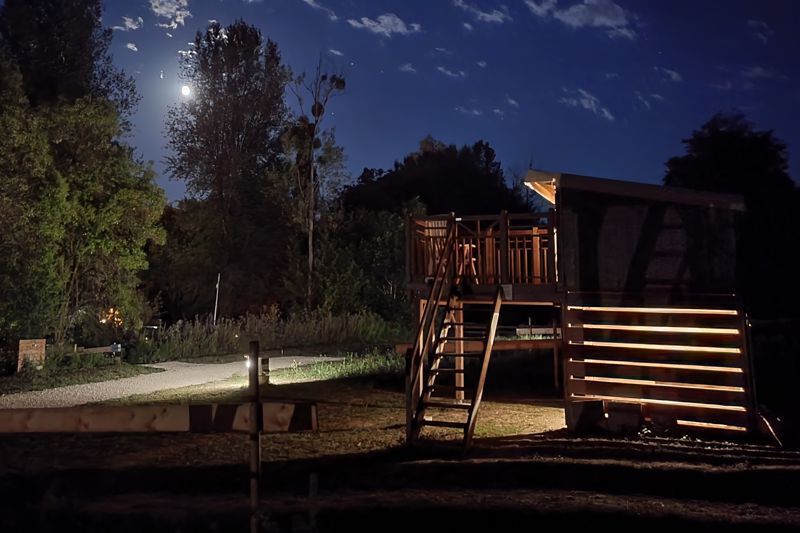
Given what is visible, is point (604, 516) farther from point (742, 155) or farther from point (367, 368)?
point (742, 155)

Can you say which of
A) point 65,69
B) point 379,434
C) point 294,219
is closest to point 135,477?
point 379,434

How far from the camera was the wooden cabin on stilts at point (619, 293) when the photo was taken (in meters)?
10.9

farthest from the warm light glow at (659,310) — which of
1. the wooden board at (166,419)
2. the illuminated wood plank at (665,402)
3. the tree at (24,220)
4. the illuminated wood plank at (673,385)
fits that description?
the tree at (24,220)

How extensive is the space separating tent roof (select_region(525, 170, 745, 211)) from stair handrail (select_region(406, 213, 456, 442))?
177cm

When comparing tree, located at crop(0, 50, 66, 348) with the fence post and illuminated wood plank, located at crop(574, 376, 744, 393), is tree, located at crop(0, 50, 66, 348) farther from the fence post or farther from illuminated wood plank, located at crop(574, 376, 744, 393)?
the fence post

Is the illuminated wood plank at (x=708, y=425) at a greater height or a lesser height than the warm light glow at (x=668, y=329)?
lesser

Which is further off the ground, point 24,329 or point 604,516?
point 24,329

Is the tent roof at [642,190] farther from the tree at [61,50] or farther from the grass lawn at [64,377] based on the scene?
the tree at [61,50]

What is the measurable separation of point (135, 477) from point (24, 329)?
511 inches

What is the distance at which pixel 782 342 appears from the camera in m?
20.5

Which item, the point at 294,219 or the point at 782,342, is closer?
the point at 782,342

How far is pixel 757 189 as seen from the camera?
3083 centimetres

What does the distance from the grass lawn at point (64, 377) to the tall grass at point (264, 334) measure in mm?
2598

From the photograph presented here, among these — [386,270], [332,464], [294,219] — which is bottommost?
[332,464]
